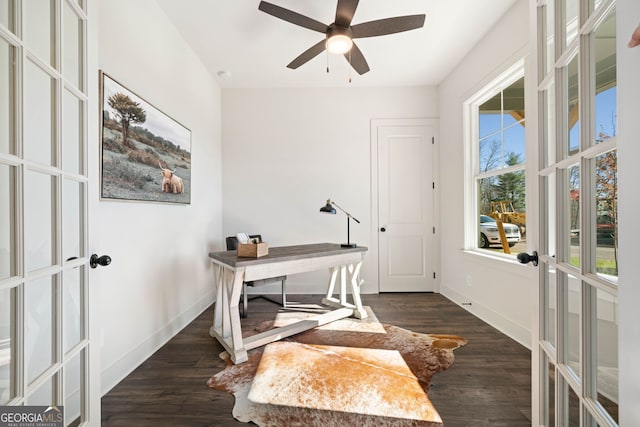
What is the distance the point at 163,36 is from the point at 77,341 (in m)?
2.42

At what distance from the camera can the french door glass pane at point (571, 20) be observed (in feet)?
3.18

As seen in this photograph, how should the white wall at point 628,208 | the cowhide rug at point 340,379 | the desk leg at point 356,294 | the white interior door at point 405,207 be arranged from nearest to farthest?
the white wall at point 628,208 < the cowhide rug at point 340,379 < the desk leg at point 356,294 < the white interior door at point 405,207

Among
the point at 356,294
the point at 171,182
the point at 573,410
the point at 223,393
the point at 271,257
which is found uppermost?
the point at 171,182

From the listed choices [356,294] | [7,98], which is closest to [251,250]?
[356,294]

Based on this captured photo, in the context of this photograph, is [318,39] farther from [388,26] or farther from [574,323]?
[574,323]

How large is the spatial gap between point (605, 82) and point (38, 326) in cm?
190

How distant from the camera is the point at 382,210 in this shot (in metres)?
3.93

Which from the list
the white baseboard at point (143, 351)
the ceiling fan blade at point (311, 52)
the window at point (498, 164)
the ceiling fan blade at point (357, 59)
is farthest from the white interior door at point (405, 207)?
the white baseboard at point (143, 351)

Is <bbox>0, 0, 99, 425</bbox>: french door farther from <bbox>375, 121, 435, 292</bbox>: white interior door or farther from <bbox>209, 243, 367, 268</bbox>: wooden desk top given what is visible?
<bbox>375, 121, 435, 292</bbox>: white interior door

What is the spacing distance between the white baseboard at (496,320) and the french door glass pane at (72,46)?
3.21 m

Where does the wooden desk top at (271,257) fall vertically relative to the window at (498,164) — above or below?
below

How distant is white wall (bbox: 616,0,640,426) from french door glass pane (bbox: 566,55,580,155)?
28 centimetres

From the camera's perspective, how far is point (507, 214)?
2.77 meters

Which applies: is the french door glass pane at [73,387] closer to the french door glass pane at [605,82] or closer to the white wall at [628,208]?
the white wall at [628,208]
